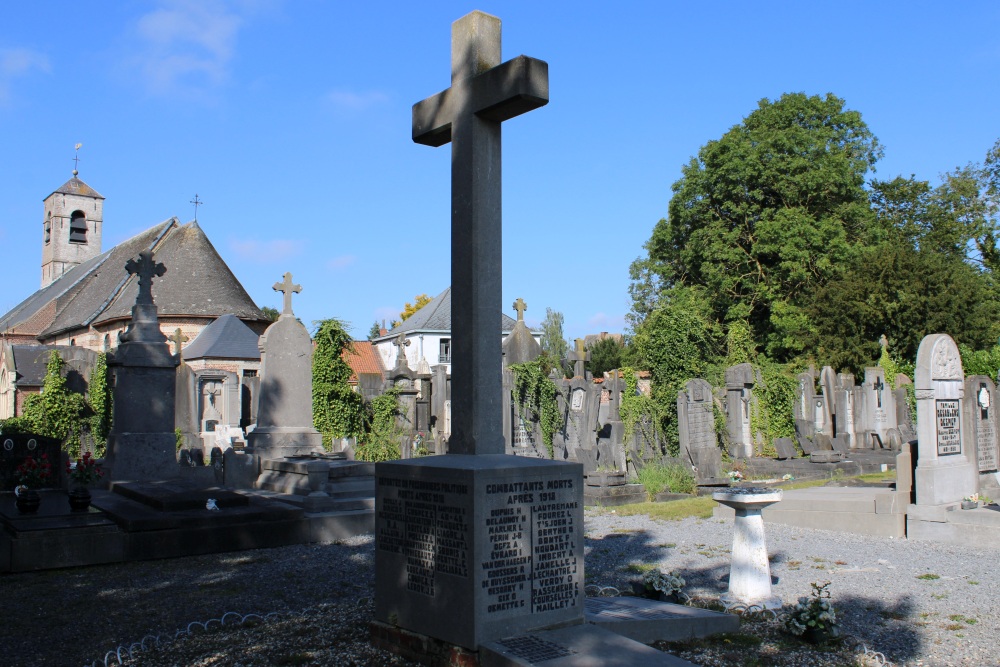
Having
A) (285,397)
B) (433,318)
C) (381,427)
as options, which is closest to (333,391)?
(381,427)

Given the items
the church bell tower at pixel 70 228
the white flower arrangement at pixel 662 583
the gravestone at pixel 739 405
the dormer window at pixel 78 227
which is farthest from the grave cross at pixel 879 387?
the dormer window at pixel 78 227

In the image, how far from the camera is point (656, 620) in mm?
4523

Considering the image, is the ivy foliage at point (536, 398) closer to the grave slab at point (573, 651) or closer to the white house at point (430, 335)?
the grave slab at point (573, 651)

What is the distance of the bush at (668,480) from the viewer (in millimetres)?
13148

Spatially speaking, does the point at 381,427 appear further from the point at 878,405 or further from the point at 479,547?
the point at 479,547

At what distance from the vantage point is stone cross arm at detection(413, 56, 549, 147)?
14.7 ft

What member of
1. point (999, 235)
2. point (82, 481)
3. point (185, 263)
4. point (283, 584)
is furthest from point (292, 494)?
point (999, 235)

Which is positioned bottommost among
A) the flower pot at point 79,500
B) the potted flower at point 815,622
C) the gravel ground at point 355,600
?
the gravel ground at point 355,600

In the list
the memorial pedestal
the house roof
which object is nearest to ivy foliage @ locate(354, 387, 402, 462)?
the memorial pedestal

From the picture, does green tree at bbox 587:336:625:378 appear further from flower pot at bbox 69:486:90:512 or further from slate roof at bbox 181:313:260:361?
flower pot at bbox 69:486:90:512

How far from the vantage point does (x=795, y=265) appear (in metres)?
30.6

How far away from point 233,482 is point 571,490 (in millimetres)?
8800

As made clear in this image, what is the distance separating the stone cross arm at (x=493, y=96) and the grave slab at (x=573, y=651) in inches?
114

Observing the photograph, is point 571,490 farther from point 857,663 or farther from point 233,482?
point 233,482
